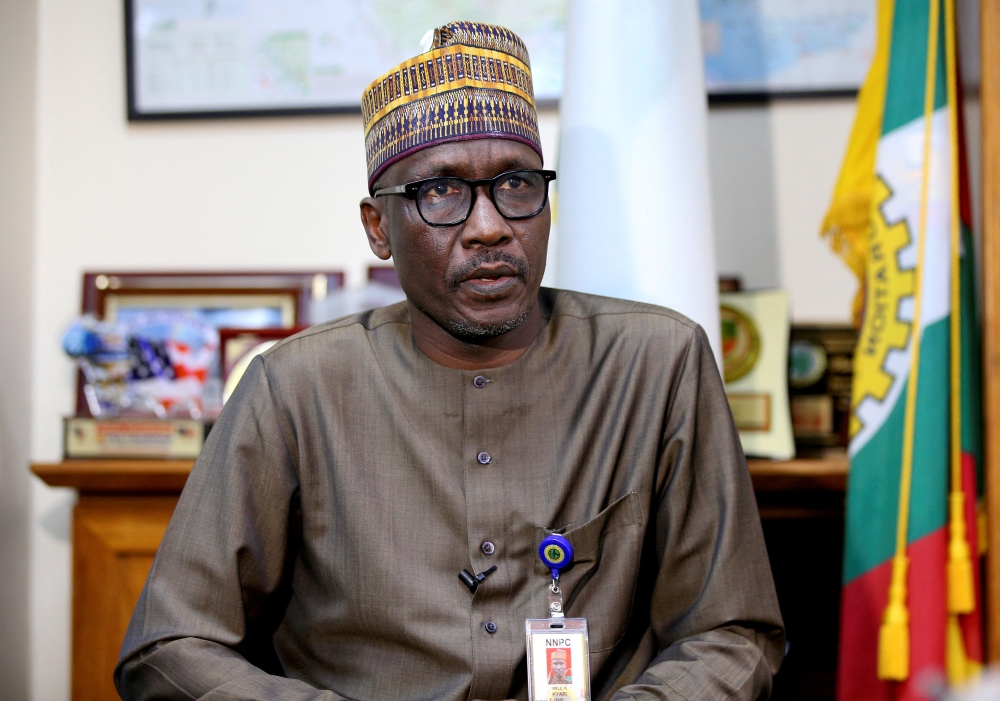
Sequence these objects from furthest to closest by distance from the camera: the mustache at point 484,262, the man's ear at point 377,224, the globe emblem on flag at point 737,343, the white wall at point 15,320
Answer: the white wall at point 15,320 < the globe emblem on flag at point 737,343 < the man's ear at point 377,224 < the mustache at point 484,262

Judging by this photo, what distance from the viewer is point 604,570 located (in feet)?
4.63

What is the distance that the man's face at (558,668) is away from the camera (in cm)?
129

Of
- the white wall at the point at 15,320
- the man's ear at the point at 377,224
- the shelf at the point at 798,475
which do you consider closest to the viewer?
the man's ear at the point at 377,224

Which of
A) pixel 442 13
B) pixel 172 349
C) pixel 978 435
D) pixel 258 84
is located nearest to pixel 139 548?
pixel 172 349

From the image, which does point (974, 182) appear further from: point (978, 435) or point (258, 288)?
point (258, 288)

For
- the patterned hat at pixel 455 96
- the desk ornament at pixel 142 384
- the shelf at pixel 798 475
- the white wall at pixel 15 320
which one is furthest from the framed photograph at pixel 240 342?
the shelf at pixel 798 475

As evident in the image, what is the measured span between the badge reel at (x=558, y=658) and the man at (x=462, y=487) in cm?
5

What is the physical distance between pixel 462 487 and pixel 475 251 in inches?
15.1

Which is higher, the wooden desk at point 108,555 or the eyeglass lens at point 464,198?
the eyeglass lens at point 464,198

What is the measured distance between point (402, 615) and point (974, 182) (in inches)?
59.9

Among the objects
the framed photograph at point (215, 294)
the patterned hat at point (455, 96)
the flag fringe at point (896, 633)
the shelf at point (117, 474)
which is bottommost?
the flag fringe at point (896, 633)

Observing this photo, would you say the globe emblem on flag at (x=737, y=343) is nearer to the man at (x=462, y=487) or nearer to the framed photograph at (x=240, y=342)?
the man at (x=462, y=487)

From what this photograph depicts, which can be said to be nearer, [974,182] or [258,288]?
[974,182]

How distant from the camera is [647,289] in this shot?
1.91 m
